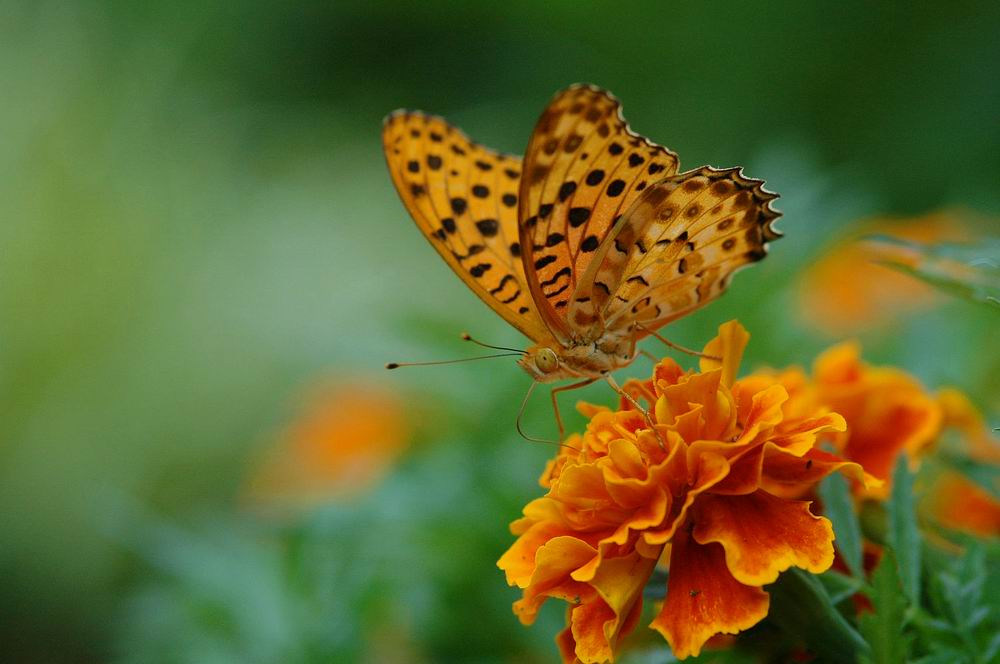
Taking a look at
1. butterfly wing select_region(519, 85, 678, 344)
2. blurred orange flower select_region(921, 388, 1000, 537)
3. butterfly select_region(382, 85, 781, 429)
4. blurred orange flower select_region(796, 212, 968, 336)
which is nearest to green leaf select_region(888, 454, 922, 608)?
blurred orange flower select_region(921, 388, 1000, 537)

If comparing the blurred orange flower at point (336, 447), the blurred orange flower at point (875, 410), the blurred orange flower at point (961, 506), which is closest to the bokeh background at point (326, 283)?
the blurred orange flower at point (336, 447)

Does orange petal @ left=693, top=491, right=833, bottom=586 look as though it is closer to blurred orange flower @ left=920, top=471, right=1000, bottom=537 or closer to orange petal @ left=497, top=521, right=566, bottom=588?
orange petal @ left=497, top=521, right=566, bottom=588

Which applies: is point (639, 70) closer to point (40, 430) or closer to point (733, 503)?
point (40, 430)

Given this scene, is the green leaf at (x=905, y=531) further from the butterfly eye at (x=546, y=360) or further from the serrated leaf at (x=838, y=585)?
the butterfly eye at (x=546, y=360)

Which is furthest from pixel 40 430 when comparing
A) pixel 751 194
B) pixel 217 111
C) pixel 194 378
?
pixel 751 194

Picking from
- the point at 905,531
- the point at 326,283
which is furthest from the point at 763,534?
the point at 326,283
